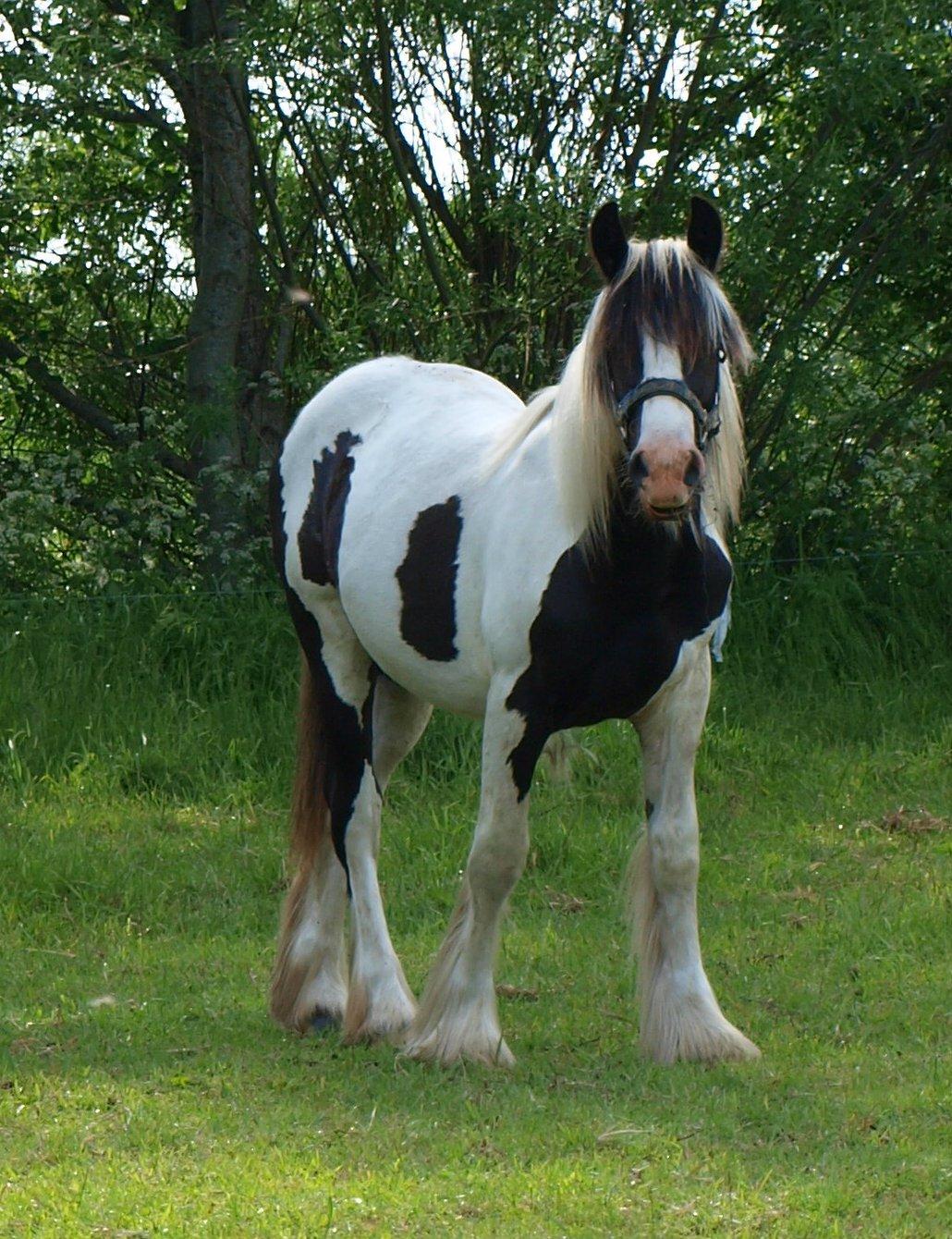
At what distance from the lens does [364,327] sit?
324 inches

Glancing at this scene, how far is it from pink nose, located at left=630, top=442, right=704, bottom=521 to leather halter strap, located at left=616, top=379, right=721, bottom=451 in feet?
0.44

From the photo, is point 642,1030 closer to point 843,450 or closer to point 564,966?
point 564,966

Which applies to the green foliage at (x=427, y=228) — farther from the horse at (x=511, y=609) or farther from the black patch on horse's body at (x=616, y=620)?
the black patch on horse's body at (x=616, y=620)

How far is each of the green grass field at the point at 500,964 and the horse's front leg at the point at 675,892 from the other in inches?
4.4

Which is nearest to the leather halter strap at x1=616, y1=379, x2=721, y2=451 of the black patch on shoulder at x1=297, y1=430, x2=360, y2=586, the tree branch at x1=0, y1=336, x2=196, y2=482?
the black patch on shoulder at x1=297, y1=430, x2=360, y2=586

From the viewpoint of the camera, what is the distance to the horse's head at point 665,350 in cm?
375

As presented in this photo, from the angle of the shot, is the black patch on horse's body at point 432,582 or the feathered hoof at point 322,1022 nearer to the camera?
the black patch on horse's body at point 432,582

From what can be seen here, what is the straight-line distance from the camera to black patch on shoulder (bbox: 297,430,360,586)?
17.3ft

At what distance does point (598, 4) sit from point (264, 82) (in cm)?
184

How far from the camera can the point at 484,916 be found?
447 centimetres

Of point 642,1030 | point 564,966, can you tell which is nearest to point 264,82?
point 564,966

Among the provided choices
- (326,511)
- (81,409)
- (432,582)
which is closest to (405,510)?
(432,582)

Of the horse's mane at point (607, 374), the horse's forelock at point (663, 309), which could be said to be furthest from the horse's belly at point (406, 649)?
the horse's forelock at point (663, 309)

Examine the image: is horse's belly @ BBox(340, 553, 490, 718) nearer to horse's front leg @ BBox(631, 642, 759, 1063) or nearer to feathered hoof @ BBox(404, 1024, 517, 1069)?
horse's front leg @ BBox(631, 642, 759, 1063)
